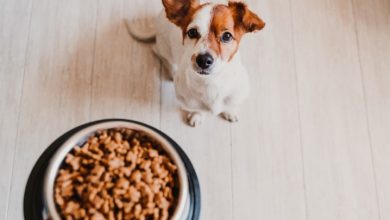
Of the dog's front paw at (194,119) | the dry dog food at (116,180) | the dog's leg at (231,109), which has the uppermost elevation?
the dog's leg at (231,109)

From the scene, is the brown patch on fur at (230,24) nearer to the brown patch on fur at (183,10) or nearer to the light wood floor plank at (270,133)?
the brown patch on fur at (183,10)

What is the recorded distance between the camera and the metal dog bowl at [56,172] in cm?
84

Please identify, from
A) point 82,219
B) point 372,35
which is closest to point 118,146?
point 82,219

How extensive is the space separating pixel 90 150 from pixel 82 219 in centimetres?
16

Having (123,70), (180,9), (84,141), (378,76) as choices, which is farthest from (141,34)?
(378,76)

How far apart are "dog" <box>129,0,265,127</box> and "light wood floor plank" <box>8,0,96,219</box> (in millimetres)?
404

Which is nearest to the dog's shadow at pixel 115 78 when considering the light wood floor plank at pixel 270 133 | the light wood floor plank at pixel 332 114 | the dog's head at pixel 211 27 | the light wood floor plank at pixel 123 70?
the light wood floor plank at pixel 123 70

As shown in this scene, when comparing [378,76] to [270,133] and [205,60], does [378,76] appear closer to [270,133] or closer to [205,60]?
[270,133]

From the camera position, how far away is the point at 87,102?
1.62m

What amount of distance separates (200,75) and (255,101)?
0.50 meters

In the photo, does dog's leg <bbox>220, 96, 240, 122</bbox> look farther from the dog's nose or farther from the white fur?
the dog's nose

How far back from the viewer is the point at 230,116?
1.59 meters

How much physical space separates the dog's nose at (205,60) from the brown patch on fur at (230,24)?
0.03 meters

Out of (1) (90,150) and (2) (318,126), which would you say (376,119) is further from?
(1) (90,150)
